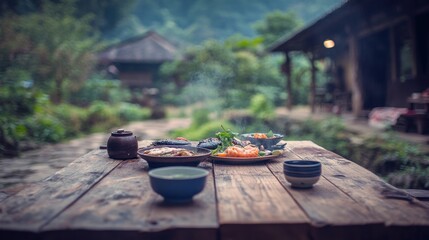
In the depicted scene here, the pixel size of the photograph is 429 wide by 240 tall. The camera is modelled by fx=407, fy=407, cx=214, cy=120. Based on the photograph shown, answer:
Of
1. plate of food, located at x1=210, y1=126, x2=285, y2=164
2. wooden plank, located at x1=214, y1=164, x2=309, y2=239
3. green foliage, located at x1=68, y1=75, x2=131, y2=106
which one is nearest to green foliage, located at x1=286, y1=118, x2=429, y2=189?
plate of food, located at x1=210, y1=126, x2=285, y2=164

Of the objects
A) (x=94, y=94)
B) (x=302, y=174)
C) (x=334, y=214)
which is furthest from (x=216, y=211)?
(x=94, y=94)

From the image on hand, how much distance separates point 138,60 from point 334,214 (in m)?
23.8

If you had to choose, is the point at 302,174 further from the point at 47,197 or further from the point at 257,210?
the point at 47,197

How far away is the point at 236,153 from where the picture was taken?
121 inches

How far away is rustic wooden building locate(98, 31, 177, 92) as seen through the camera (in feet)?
81.4

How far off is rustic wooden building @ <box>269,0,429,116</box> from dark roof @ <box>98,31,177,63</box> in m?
12.2

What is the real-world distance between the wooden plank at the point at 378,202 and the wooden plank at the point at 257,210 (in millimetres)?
368

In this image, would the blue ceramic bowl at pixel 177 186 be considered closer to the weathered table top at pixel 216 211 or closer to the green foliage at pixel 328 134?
the weathered table top at pixel 216 211

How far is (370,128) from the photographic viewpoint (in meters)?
8.47

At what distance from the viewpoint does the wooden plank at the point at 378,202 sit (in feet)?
5.73

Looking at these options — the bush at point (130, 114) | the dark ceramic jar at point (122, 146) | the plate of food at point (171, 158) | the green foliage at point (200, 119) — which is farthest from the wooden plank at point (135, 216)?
the bush at point (130, 114)

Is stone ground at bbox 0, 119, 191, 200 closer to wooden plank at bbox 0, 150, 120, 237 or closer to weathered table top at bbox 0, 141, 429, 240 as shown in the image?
wooden plank at bbox 0, 150, 120, 237

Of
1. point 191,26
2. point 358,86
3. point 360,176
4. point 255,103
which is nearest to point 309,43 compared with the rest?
point 255,103

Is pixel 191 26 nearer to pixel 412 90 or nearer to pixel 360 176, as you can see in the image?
pixel 412 90
